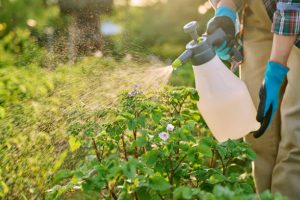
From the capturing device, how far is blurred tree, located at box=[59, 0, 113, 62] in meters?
5.68

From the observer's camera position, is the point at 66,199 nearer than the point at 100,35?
Yes

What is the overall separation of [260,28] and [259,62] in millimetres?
148

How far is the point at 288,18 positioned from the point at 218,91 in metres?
0.39

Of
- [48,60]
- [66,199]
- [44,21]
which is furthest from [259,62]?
[44,21]

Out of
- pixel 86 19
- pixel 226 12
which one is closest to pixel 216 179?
pixel 226 12

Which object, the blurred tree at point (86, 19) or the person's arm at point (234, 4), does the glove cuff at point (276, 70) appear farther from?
the blurred tree at point (86, 19)

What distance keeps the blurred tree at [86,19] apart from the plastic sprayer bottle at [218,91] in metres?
3.14

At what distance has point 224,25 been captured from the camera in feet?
7.95

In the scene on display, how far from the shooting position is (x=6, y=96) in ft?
11.6

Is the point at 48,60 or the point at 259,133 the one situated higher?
the point at 259,133

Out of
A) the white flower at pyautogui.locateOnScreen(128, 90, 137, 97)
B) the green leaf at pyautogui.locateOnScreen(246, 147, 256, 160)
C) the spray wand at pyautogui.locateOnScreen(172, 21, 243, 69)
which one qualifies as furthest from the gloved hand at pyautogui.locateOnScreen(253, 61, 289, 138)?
the white flower at pyautogui.locateOnScreen(128, 90, 137, 97)

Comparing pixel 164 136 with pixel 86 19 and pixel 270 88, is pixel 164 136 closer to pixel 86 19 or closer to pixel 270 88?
pixel 270 88

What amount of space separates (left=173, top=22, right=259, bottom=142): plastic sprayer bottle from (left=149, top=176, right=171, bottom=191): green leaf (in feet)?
1.75

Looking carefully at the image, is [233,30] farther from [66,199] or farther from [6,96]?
[6,96]
